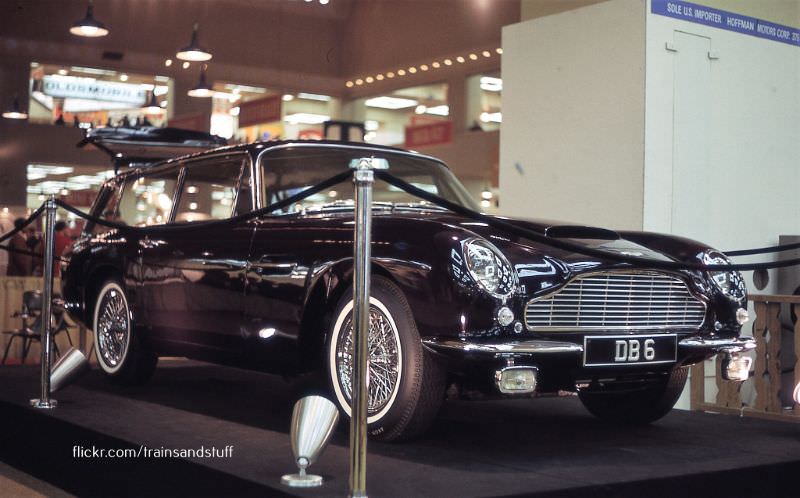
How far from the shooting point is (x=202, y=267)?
5.11m

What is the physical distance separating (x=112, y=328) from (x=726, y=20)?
15.8 feet

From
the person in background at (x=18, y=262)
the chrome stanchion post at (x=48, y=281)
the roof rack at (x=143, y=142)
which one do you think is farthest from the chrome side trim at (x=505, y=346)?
the person in background at (x=18, y=262)

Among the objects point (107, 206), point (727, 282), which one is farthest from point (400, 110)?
point (727, 282)

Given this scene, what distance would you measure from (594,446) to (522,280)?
0.84 metres

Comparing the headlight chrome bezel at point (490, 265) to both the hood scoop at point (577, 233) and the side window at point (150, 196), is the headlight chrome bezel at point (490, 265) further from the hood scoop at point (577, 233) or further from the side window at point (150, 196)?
the side window at point (150, 196)

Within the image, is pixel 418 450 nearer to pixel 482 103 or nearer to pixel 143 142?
pixel 143 142

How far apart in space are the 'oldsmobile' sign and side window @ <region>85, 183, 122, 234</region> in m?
14.5

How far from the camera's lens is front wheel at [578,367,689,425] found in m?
4.76

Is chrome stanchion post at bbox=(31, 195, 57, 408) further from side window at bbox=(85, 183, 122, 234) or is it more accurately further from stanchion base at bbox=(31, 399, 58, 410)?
side window at bbox=(85, 183, 122, 234)

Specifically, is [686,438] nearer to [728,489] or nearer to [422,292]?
[728,489]

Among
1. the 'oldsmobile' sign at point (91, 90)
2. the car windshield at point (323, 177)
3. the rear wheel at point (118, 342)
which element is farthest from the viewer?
the 'oldsmobile' sign at point (91, 90)

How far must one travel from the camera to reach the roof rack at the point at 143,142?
7320mm

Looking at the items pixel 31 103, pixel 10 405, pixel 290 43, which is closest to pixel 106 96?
pixel 31 103

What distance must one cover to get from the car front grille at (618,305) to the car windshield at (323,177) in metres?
1.17
